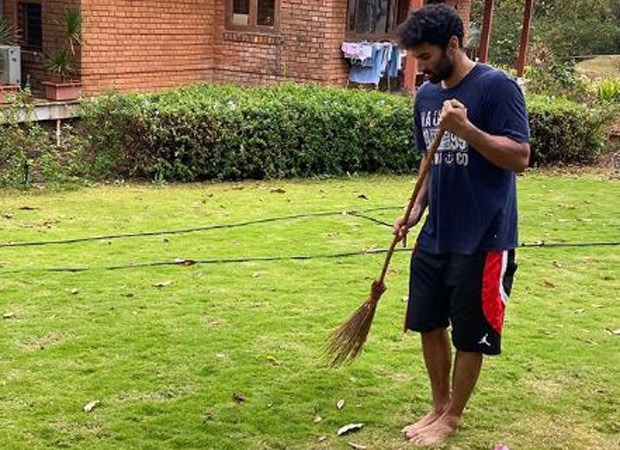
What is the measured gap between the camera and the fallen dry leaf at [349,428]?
355cm

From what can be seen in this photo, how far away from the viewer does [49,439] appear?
337 cm

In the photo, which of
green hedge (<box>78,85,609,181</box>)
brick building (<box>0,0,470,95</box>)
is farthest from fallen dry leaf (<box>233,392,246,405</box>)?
brick building (<box>0,0,470,95</box>)

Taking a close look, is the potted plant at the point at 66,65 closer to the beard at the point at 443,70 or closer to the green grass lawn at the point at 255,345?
the green grass lawn at the point at 255,345

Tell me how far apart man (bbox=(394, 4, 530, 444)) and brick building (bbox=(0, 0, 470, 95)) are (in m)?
8.96

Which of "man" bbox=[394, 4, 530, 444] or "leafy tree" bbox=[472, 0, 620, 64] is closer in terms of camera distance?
"man" bbox=[394, 4, 530, 444]

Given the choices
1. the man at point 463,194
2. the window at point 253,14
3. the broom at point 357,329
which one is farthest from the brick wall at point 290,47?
the man at point 463,194

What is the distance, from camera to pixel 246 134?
9.46 m

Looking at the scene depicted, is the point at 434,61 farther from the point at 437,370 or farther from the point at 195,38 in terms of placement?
the point at 195,38

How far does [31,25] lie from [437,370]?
32.7ft

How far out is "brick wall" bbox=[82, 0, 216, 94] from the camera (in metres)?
11.6

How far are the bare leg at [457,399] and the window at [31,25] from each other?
9.84 m

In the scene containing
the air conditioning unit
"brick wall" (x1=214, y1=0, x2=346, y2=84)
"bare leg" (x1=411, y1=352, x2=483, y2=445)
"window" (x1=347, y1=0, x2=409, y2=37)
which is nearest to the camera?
"bare leg" (x1=411, y1=352, x2=483, y2=445)

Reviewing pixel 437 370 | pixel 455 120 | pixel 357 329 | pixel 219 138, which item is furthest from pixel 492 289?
pixel 219 138

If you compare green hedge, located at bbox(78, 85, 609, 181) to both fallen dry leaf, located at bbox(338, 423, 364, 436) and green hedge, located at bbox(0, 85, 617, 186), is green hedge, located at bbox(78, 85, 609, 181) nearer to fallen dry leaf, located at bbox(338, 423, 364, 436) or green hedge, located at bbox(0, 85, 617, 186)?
green hedge, located at bbox(0, 85, 617, 186)
